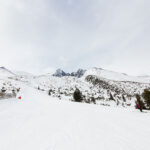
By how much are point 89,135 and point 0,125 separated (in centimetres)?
561

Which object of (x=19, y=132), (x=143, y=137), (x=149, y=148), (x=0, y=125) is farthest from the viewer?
(x=0, y=125)

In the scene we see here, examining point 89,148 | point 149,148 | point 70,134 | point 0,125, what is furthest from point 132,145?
point 0,125

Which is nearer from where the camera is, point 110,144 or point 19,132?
point 110,144

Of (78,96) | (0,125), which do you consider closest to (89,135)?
(0,125)

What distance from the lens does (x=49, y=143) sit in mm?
3619

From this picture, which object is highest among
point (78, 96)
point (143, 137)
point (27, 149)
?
point (78, 96)

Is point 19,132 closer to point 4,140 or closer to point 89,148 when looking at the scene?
point 4,140

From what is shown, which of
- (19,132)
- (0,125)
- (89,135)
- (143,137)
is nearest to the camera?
(143,137)

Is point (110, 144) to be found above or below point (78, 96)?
below

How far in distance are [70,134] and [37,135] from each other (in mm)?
1704

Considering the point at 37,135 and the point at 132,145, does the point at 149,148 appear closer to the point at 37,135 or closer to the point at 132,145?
the point at 132,145

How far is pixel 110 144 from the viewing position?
350 cm

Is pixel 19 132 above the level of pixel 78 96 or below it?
below

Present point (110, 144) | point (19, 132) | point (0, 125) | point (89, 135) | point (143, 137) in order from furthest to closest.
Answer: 1. point (0, 125)
2. point (19, 132)
3. point (89, 135)
4. point (143, 137)
5. point (110, 144)
